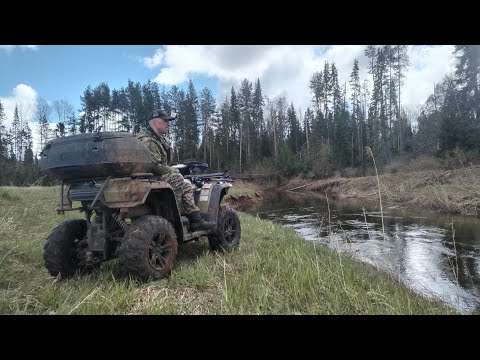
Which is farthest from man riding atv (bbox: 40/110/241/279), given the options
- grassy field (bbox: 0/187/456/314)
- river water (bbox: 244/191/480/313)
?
river water (bbox: 244/191/480/313)

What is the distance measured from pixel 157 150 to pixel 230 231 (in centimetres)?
192

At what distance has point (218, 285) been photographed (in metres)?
3.25

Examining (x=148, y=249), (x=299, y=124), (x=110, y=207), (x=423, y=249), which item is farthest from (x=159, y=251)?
(x=299, y=124)

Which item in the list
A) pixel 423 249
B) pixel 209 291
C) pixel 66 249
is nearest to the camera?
pixel 209 291

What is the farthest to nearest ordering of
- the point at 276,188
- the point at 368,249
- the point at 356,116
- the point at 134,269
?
the point at 356,116 < the point at 276,188 < the point at 368,249 < the point at 134,269

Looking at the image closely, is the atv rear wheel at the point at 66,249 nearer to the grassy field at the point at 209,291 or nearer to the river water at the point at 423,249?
the grassy field at the point at 209,291

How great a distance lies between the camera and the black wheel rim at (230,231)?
508 cm

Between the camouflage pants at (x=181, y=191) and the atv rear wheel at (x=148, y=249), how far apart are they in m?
0.75

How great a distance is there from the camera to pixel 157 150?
404 centimetres

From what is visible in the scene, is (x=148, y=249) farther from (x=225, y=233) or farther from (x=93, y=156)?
(x=225, y=233)

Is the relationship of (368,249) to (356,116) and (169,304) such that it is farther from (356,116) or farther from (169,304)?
(356,116)

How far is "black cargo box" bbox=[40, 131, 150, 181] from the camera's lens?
3.04 metres
